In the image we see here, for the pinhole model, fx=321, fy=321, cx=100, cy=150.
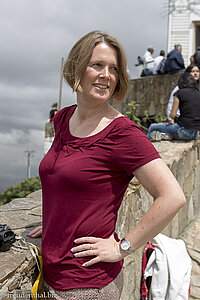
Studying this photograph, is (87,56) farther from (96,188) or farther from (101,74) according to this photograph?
(96,188)

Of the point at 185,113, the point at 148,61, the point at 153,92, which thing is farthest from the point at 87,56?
the point at 148,61

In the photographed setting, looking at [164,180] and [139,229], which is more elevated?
[164,180]

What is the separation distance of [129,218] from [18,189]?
12.9 m

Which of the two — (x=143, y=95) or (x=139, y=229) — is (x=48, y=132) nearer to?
(x=143, y=95)

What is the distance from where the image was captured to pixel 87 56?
1430mm

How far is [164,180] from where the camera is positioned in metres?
1.27

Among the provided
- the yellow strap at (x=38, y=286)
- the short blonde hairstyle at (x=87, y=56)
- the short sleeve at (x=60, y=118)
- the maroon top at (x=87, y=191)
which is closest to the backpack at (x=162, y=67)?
the short sleeve at (x=60, y=118)

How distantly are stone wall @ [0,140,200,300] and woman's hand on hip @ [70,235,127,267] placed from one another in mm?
326

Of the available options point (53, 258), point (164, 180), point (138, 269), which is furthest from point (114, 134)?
point (138, 269)

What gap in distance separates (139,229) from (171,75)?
371 inches

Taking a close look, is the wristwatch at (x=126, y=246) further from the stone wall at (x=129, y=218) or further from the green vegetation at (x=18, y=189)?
the green vegetation at (x=18, y=189)

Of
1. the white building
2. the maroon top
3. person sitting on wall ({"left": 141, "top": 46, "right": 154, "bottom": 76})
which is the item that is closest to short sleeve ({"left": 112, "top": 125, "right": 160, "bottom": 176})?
the maroon top

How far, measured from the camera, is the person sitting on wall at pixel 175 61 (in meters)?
9.54

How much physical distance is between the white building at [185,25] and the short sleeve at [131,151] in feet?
48.6
